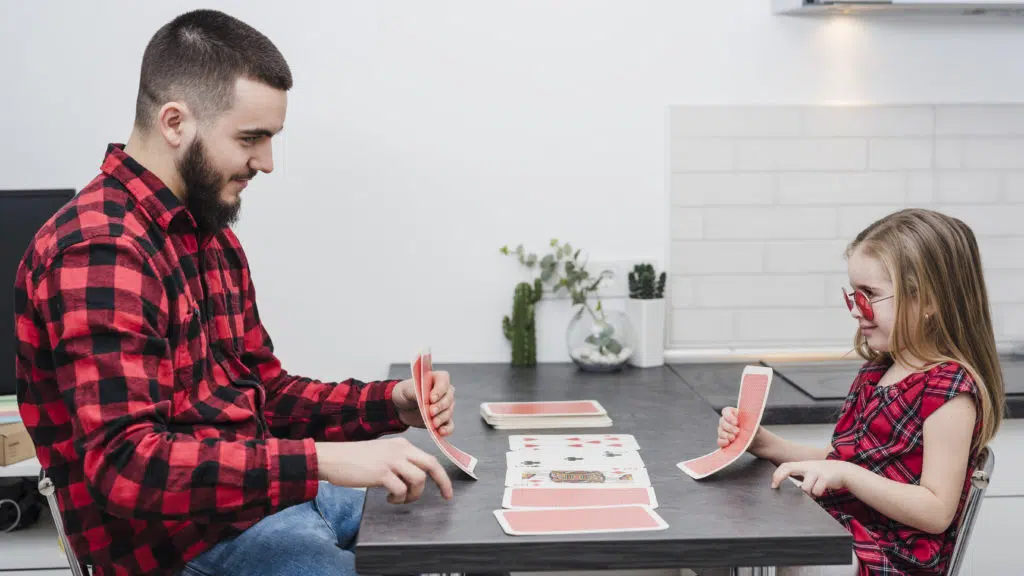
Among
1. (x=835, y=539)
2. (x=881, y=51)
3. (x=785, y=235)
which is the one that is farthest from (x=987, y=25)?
(x=835, y=539)

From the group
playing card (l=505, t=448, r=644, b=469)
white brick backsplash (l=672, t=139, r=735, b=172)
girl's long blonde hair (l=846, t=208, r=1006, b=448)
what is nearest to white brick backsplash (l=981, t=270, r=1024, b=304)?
white brick backsplash (l=672, t=139, r=735, b=172)

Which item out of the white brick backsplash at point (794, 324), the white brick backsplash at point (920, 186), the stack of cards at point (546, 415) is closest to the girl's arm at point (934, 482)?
the stack of cards at point (546, 415)

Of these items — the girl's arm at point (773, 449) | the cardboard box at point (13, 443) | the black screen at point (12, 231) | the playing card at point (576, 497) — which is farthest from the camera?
the black screen at point (12, 231)

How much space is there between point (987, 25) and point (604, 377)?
1.47m

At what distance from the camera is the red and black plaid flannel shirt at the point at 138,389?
54.8 inches

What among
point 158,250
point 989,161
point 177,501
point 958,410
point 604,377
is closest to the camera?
point 177,501

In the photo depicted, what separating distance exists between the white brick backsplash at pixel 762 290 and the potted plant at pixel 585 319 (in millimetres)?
290

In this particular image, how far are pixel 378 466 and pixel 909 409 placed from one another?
947mm

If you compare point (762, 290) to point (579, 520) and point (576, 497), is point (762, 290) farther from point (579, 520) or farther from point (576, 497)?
point (579, 520)

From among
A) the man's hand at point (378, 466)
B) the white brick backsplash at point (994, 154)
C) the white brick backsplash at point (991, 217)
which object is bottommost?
the man's hand at point (378, 466)

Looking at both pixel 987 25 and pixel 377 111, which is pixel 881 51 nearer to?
pixel 987 25

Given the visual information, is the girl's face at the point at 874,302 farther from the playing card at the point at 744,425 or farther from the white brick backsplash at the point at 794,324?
the white brick backsplash at the point at 794,324

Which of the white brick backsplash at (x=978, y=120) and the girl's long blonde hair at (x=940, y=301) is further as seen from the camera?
the white brick backsplash at (x=978, y=120)

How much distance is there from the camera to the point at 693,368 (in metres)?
2.87
